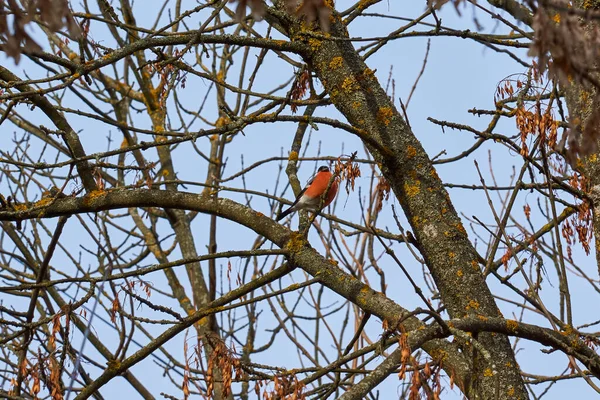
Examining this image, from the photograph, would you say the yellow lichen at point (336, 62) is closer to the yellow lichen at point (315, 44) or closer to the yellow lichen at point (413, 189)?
the yellow lichen at point (315, 44)

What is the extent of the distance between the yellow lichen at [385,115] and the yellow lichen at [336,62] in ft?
0.86

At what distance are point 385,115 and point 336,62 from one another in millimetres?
308

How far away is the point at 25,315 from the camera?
3.45 metres

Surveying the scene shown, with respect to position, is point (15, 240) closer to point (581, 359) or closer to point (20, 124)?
point (20, 124)

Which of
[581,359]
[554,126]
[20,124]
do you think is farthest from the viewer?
[20,124]

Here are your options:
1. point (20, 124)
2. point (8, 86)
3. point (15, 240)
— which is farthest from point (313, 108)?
point (20, 124)

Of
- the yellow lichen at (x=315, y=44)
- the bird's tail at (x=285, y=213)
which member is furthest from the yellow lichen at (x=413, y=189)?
the bird's tail at (x=285, y=213)

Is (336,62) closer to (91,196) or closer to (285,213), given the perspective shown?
(91,196)

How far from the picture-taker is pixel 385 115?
3.05m

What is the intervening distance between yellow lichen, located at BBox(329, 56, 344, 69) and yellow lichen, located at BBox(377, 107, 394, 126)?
262 millimetres

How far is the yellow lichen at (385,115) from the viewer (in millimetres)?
3037

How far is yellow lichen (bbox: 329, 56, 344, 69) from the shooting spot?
314 cm

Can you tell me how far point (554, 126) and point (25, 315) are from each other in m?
2.37

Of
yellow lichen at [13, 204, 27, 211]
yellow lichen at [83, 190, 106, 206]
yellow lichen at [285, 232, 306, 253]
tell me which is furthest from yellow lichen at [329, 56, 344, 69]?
yellow lichen at [13, 204, 27, 211]
